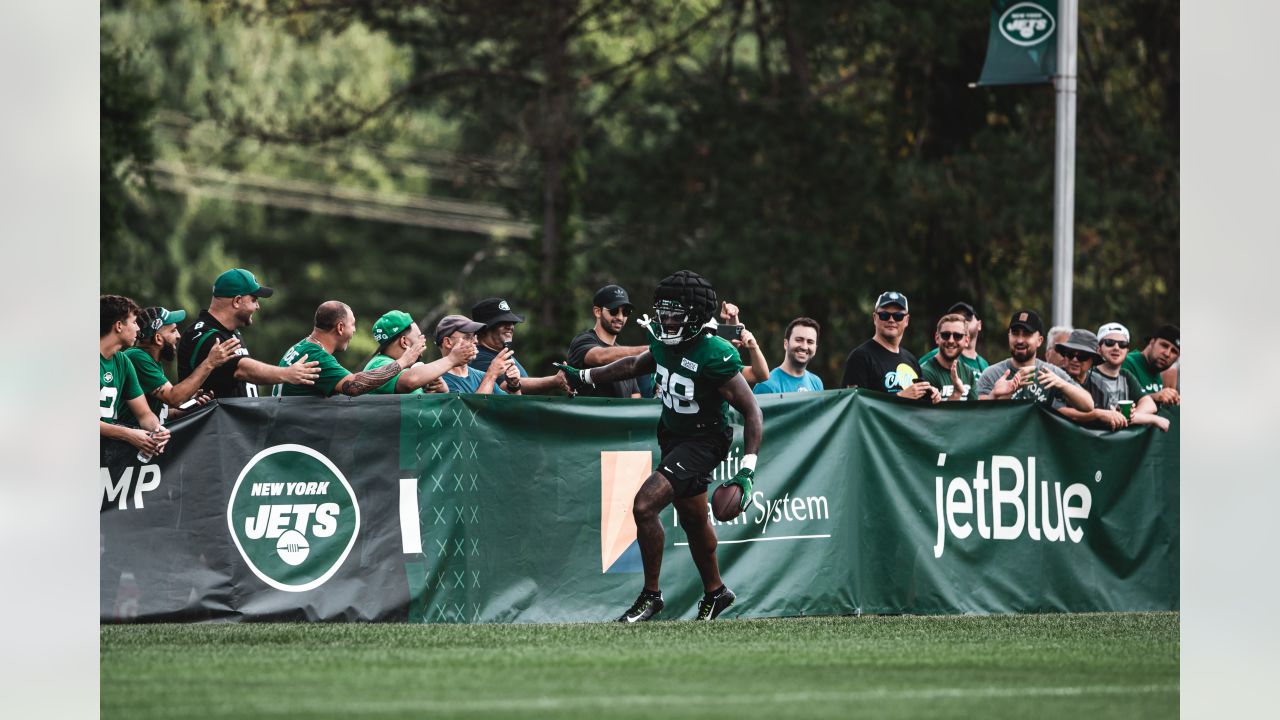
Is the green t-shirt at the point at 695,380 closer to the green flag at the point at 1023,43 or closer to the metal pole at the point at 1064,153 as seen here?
the metal pole at the point at 1064,153

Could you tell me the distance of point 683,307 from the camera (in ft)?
33.1

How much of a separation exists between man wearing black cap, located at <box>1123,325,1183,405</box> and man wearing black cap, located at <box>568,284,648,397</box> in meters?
4.33

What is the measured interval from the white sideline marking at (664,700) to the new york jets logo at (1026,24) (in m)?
9.37

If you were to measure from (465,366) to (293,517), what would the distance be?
1.58 meters

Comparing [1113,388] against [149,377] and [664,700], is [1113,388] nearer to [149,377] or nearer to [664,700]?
[664,700]

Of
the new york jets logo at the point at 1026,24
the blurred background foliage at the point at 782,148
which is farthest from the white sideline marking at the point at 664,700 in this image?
the blurred background foliage at the point at 782,148

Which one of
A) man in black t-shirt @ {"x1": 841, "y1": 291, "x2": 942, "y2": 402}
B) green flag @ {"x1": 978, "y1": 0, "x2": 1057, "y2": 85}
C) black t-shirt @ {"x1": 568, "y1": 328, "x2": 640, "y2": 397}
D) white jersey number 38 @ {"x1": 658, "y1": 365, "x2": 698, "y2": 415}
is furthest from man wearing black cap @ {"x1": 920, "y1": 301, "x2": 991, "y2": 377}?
green flag @ {"x1": 978, "y1": 0, "x2": 1057, "y2": 85}

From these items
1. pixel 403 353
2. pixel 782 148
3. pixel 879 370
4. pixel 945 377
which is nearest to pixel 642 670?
pixel 403 353

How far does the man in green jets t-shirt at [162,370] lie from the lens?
393 inches

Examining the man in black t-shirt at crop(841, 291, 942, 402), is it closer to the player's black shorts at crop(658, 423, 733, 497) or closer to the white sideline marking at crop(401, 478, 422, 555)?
the player's black shorts at crop(658, 423, 733, 497)
